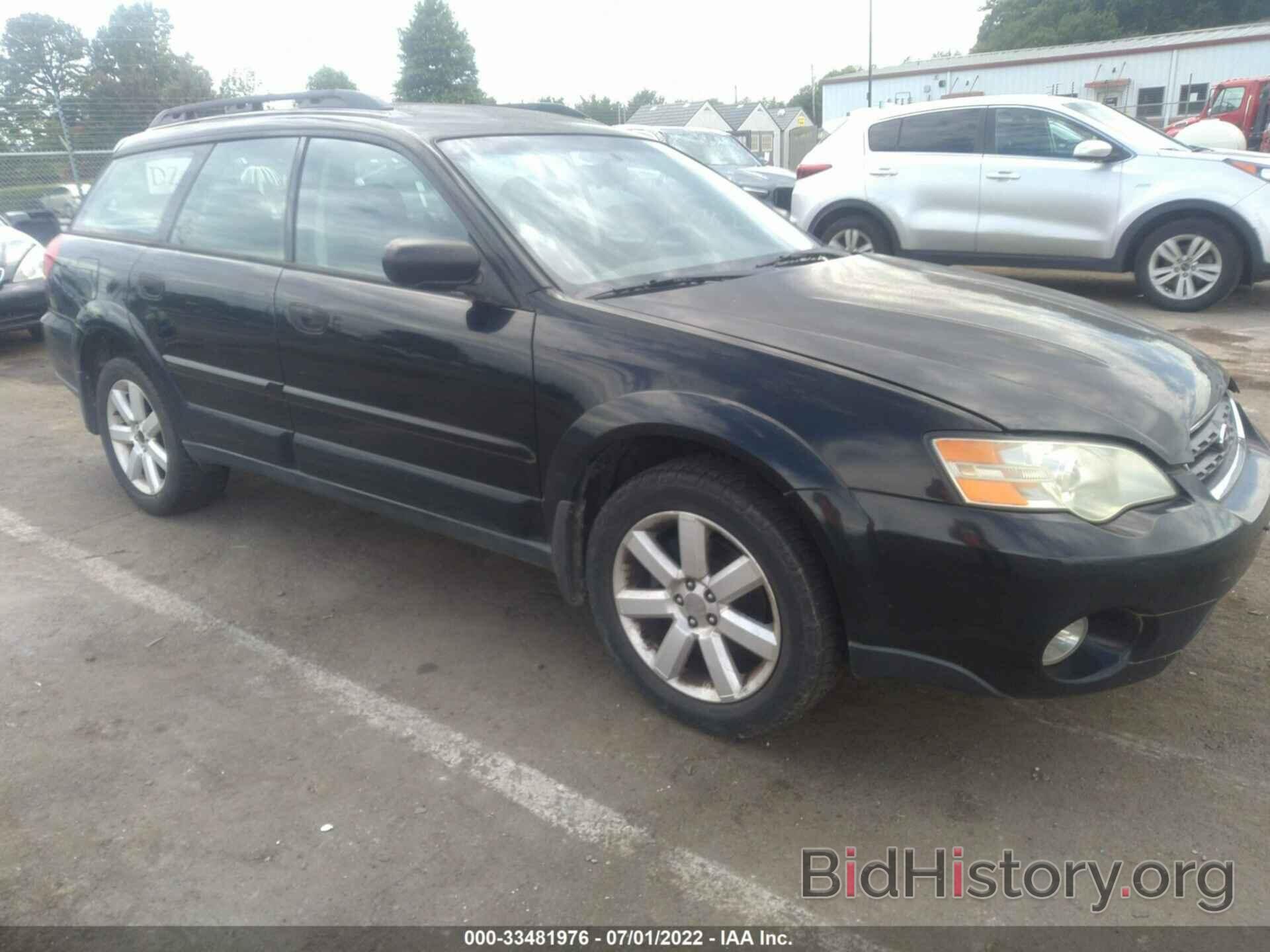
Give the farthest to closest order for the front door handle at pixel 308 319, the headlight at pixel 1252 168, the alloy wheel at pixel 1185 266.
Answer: the alloy wheel at pixel 1185 266 < the headlight at pixel 1252 168 < the front door handle at pixel 308 319

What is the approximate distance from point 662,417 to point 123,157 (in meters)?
3.36

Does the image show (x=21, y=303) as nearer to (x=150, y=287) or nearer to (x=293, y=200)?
(x=150, y=287)

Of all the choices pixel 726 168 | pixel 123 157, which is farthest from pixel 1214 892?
pixel 726 168

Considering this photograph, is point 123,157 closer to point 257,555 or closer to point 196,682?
point 257,555

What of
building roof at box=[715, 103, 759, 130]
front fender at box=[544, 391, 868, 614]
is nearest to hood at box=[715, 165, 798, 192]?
front fender at box=[544, 391, 868, 614]

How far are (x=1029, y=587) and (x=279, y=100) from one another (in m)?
3.86

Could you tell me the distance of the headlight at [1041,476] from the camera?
222 cm

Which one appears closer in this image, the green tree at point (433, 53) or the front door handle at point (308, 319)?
the front door handle at point (308, 319)

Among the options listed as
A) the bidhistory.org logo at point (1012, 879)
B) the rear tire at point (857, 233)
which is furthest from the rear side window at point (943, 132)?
the bidhistory.org logo at point (1012, 879)

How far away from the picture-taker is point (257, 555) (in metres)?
4.18

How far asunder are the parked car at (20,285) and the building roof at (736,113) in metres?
58.9

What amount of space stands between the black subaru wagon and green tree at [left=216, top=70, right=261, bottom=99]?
30.8 metres

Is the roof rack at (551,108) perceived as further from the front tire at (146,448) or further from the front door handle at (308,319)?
the front tire at (146,448)

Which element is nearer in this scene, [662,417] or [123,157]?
[662,417]
